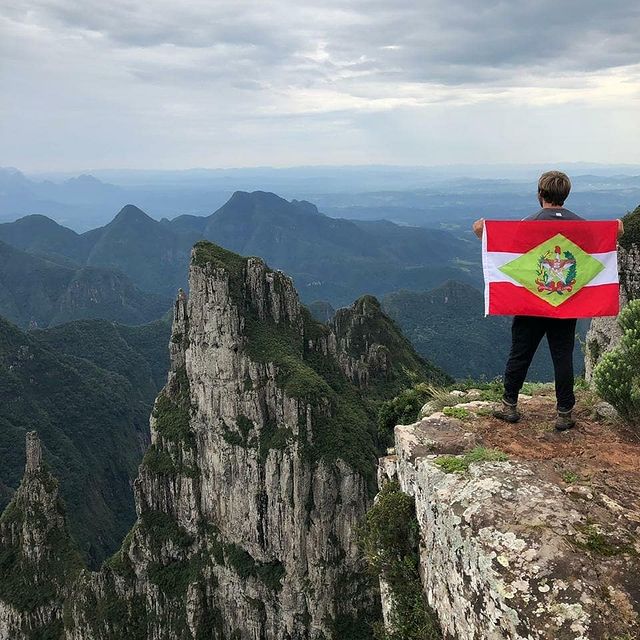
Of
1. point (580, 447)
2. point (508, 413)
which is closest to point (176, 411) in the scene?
point (508, 413)

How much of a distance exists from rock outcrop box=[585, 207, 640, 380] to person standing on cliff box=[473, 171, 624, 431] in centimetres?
753

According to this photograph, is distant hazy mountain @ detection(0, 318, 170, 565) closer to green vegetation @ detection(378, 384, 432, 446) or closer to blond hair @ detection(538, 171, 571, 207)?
green vegetation @ detection(378, 384, 432, 446)

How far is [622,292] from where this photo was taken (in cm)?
1895

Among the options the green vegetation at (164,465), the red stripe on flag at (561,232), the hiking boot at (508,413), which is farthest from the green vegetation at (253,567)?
the red stripe on flag at (561,232)

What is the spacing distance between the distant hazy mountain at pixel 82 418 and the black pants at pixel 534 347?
78.3 meters

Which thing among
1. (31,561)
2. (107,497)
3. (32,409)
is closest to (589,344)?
(31,561)

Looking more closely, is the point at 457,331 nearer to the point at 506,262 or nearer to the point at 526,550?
the point at 506,262

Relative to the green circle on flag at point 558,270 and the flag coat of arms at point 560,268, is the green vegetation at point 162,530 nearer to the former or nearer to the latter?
the flag coat of arms at point 560,268

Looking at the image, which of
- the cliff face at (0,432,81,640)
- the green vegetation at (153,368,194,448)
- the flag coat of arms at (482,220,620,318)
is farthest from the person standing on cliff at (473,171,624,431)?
the cliff face at (0,432,81,640)

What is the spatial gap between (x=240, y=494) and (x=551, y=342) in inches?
1692

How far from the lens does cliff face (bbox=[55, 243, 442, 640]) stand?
4425 centimetres

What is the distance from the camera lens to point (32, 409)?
100312mm

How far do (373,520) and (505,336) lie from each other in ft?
555

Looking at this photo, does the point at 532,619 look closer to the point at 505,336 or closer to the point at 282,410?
the point at 282,410
